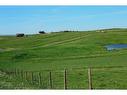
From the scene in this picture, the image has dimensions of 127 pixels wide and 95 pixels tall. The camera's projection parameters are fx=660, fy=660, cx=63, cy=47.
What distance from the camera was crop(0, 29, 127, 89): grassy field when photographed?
26219 millimetres

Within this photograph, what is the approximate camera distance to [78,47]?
26656 mm

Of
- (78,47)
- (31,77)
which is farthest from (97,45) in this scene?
(31,77)

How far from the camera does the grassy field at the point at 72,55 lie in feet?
86.0

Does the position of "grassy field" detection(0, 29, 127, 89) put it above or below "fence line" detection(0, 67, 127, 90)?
above

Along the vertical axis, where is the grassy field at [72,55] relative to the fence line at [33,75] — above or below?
above

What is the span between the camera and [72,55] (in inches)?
1048

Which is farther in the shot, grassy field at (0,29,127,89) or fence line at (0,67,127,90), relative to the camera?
grassy field at (0,29,127,89)

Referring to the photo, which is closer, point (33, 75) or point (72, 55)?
point (72, 55)

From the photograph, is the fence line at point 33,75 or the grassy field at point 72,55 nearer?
the fence line at point 33,75
